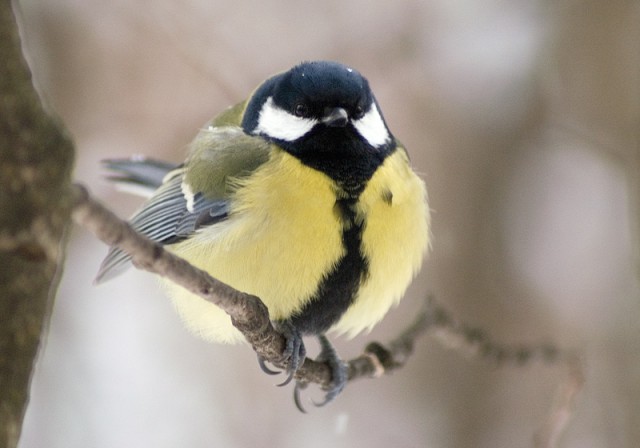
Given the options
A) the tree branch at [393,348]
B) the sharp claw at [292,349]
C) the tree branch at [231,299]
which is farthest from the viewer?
the sharp claw at [292,349]

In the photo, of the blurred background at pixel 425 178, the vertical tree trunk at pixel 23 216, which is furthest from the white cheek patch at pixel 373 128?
the blurred background at pixel 425 178

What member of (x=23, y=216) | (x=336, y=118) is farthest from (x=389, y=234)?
(x=23, y=216)

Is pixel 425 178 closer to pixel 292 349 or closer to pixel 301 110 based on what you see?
pixel 301 110

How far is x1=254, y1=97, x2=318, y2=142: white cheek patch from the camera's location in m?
1.59

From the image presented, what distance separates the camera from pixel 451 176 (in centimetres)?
292

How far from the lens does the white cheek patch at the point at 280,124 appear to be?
1.59 meters

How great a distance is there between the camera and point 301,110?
1.60 meters

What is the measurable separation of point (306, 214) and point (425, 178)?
55.9 inches

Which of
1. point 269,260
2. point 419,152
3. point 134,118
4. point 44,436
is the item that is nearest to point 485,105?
point 419,152

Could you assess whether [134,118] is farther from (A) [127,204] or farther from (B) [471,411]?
(B) [471,411]

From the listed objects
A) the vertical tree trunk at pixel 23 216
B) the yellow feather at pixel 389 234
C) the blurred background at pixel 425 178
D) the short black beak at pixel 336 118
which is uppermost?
the vertical tree trunk at pixel 23 216

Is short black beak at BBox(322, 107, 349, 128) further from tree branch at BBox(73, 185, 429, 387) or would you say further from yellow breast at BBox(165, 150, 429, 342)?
tree branch at BBox(73, 185, 429, 387)

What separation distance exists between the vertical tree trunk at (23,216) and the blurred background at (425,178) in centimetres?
216

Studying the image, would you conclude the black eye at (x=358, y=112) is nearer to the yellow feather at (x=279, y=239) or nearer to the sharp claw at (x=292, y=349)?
the yellow feather at (x=279, y=239)
